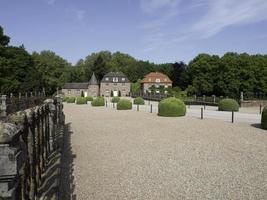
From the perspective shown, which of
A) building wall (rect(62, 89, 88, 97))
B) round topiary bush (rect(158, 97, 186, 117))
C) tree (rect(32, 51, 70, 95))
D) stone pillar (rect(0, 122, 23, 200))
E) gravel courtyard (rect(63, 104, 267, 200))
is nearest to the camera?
stone pillar (rect(0, 122, 23, 200))

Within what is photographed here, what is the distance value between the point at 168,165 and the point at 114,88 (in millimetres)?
76649

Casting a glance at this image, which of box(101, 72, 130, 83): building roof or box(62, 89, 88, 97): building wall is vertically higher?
box(101, 72, 130, 83): building roof

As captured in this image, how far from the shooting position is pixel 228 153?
33.1ft

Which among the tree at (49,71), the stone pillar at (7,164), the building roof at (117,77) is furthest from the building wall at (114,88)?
the stone pillar at (7,164)

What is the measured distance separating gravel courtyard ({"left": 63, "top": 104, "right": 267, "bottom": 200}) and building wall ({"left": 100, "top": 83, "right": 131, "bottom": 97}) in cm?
7009

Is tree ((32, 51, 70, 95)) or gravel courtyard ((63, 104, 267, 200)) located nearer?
gravel courtyard ((63, 104, 267, 200))

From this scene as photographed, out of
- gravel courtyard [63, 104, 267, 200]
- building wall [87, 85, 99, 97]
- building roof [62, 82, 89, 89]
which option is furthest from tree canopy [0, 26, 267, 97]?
gravel courtyard [63, 104, 267, 200]

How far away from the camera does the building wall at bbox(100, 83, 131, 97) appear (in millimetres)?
84625

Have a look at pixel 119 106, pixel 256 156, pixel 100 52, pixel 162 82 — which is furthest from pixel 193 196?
pixel 100 52

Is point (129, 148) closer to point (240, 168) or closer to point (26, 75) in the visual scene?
point (240, 168)

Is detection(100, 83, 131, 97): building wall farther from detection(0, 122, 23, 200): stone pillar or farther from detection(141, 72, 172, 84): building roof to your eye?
detection(0, 122, 23, 200): stone pillar

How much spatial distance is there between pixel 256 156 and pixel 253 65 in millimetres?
44734

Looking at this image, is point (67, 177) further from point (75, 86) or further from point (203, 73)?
point (75, 86)

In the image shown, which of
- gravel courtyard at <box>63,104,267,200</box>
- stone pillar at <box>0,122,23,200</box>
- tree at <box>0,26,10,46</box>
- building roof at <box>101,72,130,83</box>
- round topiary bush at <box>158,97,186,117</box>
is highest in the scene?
tree at <box>0,26,10,46</box>
